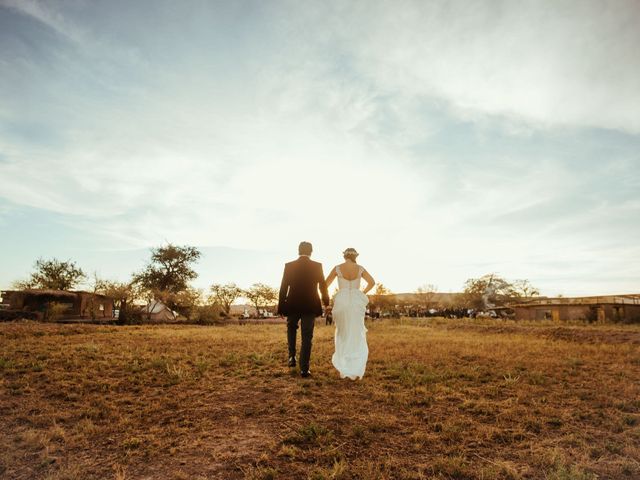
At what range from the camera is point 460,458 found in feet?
12.7

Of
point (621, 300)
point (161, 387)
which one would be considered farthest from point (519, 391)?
point (621, 300)

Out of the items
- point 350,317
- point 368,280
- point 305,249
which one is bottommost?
point 350,317

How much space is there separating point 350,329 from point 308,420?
8.99 feet

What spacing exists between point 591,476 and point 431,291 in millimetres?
101922

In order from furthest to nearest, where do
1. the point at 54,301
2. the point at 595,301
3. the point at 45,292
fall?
the point at 595,301
the point at 45,292
the point at 54,301

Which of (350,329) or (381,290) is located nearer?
(350,329)

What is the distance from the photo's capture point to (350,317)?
759 centimetres

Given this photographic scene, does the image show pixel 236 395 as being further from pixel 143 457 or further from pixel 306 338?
pixel 143 457

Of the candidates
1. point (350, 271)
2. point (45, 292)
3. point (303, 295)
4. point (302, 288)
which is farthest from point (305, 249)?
point (45, 292)

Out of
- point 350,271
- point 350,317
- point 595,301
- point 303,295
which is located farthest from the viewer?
point 595,301

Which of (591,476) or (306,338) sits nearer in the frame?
(591,476)

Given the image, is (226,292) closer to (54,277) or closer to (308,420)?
(54,277)

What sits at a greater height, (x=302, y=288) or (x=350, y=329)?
(x=302, y=288)

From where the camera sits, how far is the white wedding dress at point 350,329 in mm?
7402
